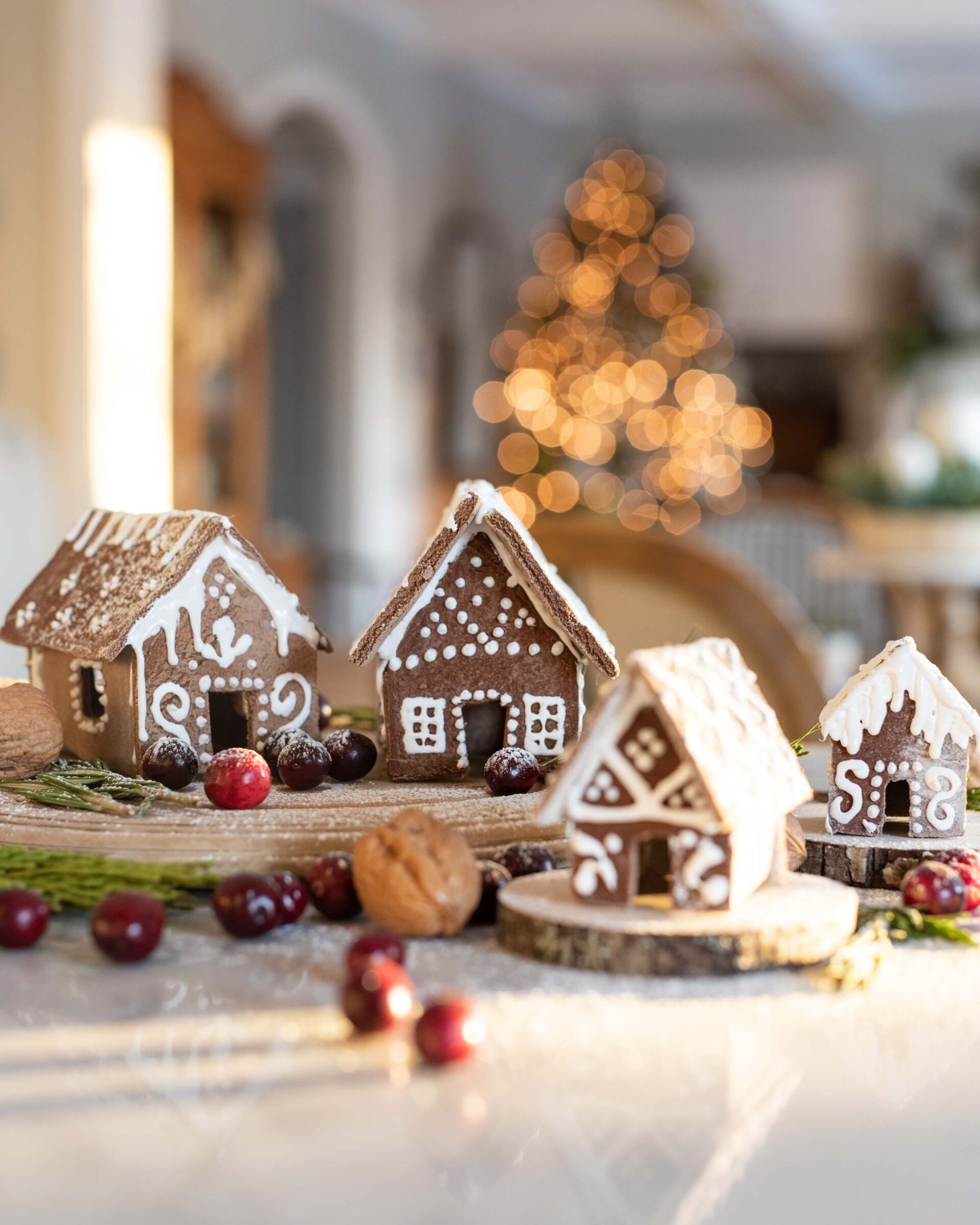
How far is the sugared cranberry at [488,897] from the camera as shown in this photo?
778mm

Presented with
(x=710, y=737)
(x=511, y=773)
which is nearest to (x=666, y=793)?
(x=710, y=737)

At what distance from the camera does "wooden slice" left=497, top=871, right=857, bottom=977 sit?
2.26 feet

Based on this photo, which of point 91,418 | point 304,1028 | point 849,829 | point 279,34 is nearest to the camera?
point 304,1028

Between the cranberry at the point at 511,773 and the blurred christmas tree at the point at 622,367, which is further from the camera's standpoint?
the blurred christmas tree at the point at 622,367

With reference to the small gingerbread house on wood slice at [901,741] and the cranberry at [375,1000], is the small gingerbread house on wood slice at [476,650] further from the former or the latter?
the cranberry at [375,1000]

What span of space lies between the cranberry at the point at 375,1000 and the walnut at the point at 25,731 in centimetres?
43

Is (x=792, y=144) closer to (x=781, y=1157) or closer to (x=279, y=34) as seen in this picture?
(x=279, y=34)

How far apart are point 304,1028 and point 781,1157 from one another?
0.72 feet

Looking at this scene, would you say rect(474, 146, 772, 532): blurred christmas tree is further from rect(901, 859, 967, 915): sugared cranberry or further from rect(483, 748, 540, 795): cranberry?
rect(901, 859, 967, 915): sugared cranberry

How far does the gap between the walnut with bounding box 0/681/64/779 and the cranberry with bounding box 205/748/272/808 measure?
0.15 metres

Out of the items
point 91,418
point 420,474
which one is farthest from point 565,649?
point 420,474

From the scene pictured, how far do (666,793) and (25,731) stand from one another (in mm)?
489

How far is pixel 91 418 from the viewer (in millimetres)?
3518

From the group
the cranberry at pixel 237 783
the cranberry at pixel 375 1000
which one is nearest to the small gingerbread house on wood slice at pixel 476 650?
the cranberry at pixel 237 783
